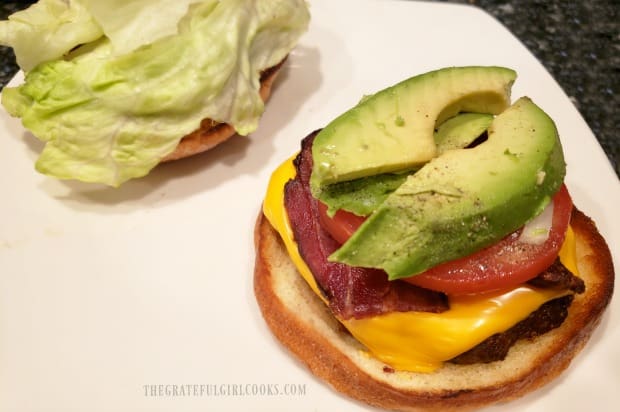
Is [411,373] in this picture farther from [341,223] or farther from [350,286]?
[341,223]

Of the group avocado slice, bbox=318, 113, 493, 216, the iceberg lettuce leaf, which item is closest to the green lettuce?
the iceberg lettuce leaf

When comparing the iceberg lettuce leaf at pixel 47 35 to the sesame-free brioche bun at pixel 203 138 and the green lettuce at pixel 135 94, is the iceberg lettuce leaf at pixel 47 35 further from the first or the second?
the sesame-free brioche bun at pixel 203 138

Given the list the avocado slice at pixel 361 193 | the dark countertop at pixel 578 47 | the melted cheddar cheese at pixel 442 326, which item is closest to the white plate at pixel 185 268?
the melted cheddar cheese at pixel 442 326

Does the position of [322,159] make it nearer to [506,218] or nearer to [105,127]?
[506,218]

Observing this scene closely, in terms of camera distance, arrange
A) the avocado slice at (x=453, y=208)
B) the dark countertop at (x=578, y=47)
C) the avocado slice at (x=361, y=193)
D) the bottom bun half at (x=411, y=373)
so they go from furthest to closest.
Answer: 1. the dark countertop at (x=578, y=47)
2. the bottom bun half at (x=411, y=373)
3. the avocado slice at (x=361, y=193)
4. the avocado slice at (x=453, y=208)

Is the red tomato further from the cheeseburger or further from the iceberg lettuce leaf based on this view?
the iceberg lettuce leaf

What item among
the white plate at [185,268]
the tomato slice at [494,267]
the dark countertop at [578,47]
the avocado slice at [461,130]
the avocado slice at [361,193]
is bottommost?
the white plate at [185,268]

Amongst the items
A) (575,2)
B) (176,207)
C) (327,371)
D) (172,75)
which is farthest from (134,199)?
(575,2)
